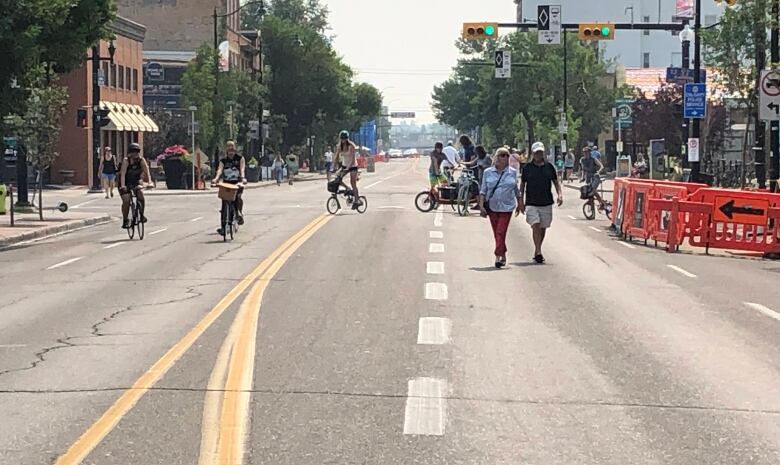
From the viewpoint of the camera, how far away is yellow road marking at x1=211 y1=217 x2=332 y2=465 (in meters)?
7.01

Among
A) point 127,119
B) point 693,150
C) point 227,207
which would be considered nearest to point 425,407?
point 227,207

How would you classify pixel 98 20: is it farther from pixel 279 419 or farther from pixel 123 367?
pixel 279 419

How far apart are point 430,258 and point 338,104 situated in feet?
257

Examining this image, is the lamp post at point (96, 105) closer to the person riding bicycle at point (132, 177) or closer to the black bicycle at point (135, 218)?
the black bicycle at point (135, 218)

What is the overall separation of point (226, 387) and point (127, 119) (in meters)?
56.6

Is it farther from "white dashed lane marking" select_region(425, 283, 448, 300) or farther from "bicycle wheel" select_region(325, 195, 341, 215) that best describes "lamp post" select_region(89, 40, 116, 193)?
"white dashed lane marking" select_region(425, 283, 448, 300)

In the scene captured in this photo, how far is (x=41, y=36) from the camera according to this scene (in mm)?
25734

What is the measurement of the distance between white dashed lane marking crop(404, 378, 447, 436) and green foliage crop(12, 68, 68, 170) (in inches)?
955

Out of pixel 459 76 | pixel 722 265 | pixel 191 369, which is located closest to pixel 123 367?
pixel 191 369

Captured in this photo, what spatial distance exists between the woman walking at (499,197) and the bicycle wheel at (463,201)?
43.3 ft

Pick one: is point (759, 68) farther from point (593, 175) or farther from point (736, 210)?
point (736, 210)

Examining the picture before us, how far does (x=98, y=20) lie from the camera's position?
26625mm

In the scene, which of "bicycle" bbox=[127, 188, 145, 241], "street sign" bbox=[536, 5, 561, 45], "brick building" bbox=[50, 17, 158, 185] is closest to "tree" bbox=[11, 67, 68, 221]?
"bicycle" bbox=[127, 188, 145, 241]

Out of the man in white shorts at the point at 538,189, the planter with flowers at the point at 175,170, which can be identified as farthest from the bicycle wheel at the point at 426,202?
the planter with flowers at the point at 175,170
